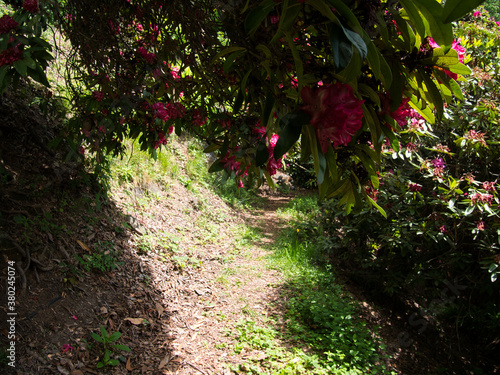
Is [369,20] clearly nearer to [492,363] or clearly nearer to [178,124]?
[178,124]

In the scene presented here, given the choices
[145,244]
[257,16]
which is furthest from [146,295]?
[257,16]

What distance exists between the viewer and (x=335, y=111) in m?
0.70

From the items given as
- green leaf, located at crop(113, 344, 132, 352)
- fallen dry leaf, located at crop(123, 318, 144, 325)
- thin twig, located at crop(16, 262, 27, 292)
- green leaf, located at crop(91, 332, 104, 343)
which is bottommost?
fallen dry leaf, located at crop(123, 318, 144, 325)

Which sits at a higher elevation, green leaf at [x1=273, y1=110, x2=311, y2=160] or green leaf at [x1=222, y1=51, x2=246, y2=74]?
green leaf at [x1=222, y1=51, x2=246, y2=74]

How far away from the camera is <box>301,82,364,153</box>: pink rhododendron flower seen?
694mm

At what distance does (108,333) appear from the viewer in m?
2.11

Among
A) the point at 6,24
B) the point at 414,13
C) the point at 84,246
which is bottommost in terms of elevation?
the point at 84,246

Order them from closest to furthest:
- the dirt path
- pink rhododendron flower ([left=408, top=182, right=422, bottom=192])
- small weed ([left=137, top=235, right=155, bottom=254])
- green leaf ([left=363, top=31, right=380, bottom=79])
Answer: green leaf ([left=363, top=31, right=380, bottom=79]), the dirt path, pink rhododendron flower ([left=408, top=182, right=422, bottom=192]), small weed ([left=137, top=235, right=155, bottom=254])

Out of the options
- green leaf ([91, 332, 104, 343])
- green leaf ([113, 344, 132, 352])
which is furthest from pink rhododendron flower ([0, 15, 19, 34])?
green leaf ([113, 344, 132, 352])

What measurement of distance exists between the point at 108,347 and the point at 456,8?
2.26m

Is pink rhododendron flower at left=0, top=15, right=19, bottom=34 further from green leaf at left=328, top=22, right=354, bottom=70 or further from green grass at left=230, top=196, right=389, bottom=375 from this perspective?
green grass at left=230, top=196, right=389, bottom=375

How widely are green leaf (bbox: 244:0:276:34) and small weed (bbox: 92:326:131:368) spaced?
1.95 metres

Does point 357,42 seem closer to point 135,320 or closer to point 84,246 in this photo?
point 135,320

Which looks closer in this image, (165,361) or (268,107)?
(268,107)
